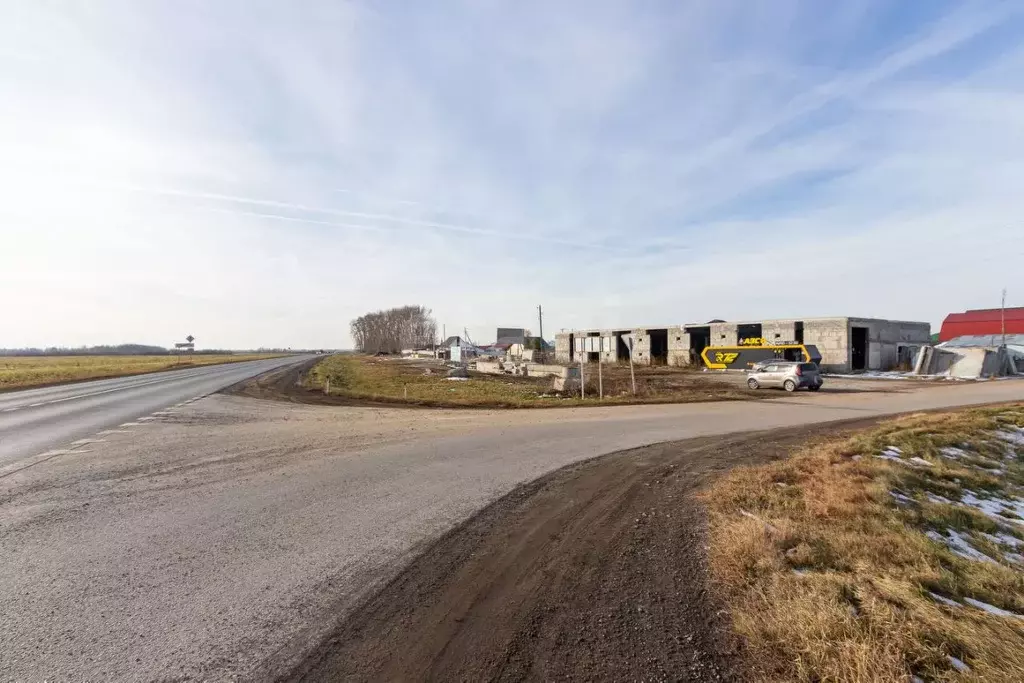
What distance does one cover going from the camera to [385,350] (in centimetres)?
15650

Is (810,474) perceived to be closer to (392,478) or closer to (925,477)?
(925,477)

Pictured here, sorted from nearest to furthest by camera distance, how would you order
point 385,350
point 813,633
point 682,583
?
1. point 813,633
2. point 682,583
3. point 385,350

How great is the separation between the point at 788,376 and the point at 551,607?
1102 inches

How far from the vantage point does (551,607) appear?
399 centimetres

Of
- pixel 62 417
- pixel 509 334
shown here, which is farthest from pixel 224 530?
pixel 509 334

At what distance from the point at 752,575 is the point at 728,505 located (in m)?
2.12

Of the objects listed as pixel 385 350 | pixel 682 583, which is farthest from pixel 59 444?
pixel 385 350

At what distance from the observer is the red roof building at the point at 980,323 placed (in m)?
66.6

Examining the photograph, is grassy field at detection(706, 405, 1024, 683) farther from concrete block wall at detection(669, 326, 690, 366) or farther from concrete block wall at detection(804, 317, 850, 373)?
concrete block wall at detection(669, 326, 690, 366)

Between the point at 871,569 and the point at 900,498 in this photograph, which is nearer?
the point at 871,569

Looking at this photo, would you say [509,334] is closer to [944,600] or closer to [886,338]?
[886,338]

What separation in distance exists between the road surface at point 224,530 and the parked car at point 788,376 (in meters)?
16.8

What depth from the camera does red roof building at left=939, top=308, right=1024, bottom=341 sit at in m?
66.6

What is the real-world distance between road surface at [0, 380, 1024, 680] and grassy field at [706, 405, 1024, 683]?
9.66 feet
